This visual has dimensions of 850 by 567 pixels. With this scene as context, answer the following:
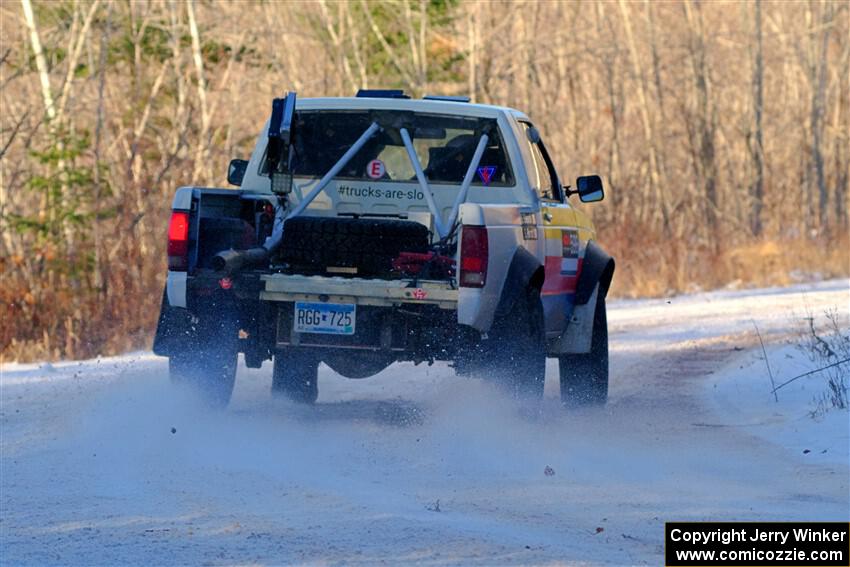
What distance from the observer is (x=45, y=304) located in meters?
17.9

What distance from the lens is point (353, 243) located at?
9.58 meters

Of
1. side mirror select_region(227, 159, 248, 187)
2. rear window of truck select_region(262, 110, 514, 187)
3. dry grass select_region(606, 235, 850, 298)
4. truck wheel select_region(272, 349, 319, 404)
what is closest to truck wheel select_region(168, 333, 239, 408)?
truck wheel select_region(272, 349, 319, 404)

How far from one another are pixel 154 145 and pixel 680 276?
377 inches

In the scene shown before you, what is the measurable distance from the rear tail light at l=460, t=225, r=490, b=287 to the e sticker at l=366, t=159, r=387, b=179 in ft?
5.00

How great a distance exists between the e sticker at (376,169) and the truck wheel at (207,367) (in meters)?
1.46

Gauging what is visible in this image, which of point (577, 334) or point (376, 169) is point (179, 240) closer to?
point (376, 169)

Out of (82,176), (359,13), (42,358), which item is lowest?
(42,358)

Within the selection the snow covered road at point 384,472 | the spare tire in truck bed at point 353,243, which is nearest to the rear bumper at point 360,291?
the spare tire in truck bed at point 353,243

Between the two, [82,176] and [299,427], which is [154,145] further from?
[299,427]

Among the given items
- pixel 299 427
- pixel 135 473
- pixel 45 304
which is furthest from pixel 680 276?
pixel 135 473

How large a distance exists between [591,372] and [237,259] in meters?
2.83
